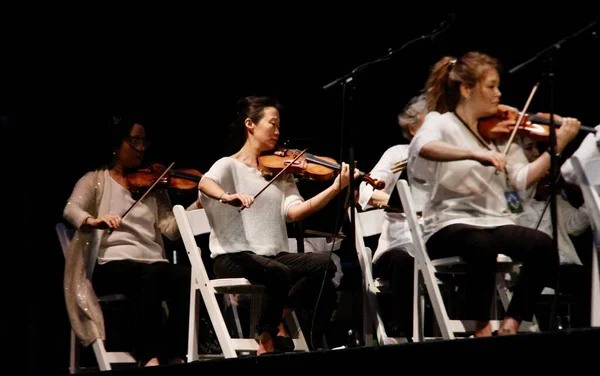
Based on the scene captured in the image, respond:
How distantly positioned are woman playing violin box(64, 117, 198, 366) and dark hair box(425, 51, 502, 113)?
1.26 m

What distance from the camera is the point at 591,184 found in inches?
121

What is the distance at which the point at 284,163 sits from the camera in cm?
385

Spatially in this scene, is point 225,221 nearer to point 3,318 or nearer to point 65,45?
point 3,318

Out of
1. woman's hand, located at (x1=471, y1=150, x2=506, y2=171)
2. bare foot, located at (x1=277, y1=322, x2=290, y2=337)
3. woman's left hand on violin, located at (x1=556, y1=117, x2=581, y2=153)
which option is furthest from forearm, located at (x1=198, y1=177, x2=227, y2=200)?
woman's left hand on violin, located at (x1=556, y1=117, x2=581, y2=153)

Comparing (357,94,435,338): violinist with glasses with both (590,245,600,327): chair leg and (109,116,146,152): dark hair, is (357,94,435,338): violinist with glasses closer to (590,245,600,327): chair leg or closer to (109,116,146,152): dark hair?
(590,245,600,327): chair leg

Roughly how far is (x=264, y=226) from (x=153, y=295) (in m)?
0.51

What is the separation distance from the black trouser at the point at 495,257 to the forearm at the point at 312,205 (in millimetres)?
599

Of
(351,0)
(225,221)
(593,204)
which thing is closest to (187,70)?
(351,0)

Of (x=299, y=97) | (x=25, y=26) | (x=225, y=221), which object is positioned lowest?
(x=225, y=221)

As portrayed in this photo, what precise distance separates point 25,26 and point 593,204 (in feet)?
8.75

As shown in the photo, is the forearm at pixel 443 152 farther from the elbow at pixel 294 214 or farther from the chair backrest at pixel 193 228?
the chair backrest at pixel 193 228

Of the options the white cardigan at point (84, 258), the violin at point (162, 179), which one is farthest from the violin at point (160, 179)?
the white cardigan at point (84, 258)

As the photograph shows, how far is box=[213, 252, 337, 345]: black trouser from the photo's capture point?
357 centimetres

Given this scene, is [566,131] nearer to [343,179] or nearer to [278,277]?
[343,179]
